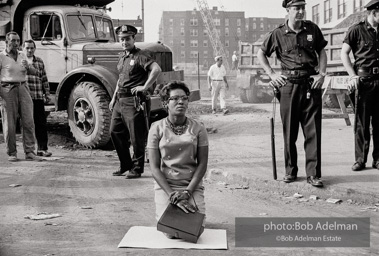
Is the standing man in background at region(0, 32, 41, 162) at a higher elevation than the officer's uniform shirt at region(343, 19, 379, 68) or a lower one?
lower

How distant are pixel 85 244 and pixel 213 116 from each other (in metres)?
13.2

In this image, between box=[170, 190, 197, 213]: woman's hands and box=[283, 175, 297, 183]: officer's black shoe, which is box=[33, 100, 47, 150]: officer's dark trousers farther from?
box=[170, 190, 197, 213]: woman's hands

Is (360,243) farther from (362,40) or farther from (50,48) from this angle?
(50,48)

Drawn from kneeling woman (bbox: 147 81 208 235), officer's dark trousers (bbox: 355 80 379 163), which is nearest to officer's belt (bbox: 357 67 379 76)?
officer's dark trousers (bbox: 355 80 379 163)

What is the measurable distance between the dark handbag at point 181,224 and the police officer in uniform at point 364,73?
133 inches

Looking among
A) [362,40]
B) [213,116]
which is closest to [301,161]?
[362,40]

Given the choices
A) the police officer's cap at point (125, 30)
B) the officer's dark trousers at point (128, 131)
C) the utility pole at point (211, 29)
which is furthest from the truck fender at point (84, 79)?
the utility pole at point (211, 29)

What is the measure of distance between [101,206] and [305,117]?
2.58 metres

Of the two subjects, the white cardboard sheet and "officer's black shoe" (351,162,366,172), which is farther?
"officer's black shoe" (351,162,366,172)

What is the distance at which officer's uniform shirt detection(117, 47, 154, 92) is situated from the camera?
27.0 feet

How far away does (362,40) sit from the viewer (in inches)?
298

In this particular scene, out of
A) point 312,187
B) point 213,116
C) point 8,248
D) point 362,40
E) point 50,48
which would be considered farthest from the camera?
point 213,116

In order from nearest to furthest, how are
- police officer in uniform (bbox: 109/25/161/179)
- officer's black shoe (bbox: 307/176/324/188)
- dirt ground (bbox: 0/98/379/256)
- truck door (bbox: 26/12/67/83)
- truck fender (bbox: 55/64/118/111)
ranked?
dirt ground (bbox: 0/98/379/256) → officer's black shoe (bbox: 307/176/324/188) → police officer in uniform (bbox: 109/25/161/179) → truck fender (bbox: 55/64/118/111) → truck door (bbox: 26/12/67/83)

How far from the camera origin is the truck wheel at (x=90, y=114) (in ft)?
36.3
